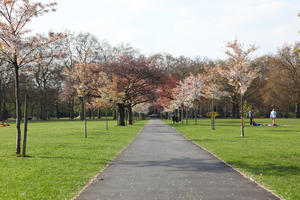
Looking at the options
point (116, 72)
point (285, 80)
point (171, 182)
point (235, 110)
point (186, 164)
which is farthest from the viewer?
point (235, 110)

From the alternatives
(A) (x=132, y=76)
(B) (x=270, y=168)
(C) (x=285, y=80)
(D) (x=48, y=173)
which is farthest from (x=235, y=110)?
(D) (x=48, y=173)

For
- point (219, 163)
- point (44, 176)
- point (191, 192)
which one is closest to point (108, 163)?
point (44, 176)

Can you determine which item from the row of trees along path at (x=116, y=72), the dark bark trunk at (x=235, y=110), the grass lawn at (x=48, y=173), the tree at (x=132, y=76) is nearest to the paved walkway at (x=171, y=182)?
the grass lawn at (x=48, y=173)

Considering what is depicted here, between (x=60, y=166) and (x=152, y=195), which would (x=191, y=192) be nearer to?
(x=152, y=195)

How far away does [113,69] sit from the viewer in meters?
33.3

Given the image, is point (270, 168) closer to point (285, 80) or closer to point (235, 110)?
point (285, 80)

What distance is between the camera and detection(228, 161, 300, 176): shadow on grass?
25.7 ft

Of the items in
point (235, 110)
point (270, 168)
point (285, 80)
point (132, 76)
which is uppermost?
point (285, 80)

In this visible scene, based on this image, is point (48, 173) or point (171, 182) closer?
point (171, 182)

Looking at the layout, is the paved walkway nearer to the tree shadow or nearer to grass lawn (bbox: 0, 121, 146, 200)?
the tree shadow

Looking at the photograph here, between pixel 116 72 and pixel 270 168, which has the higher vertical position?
pixel 116 72

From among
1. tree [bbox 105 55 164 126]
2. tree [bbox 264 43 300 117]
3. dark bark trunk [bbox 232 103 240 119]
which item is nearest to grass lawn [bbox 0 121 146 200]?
tree [bbox 105 55 164 126]

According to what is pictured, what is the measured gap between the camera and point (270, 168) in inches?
335

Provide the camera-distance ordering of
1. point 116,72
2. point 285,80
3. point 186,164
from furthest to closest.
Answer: point 285,80 → point 116,72 → point 186,164
